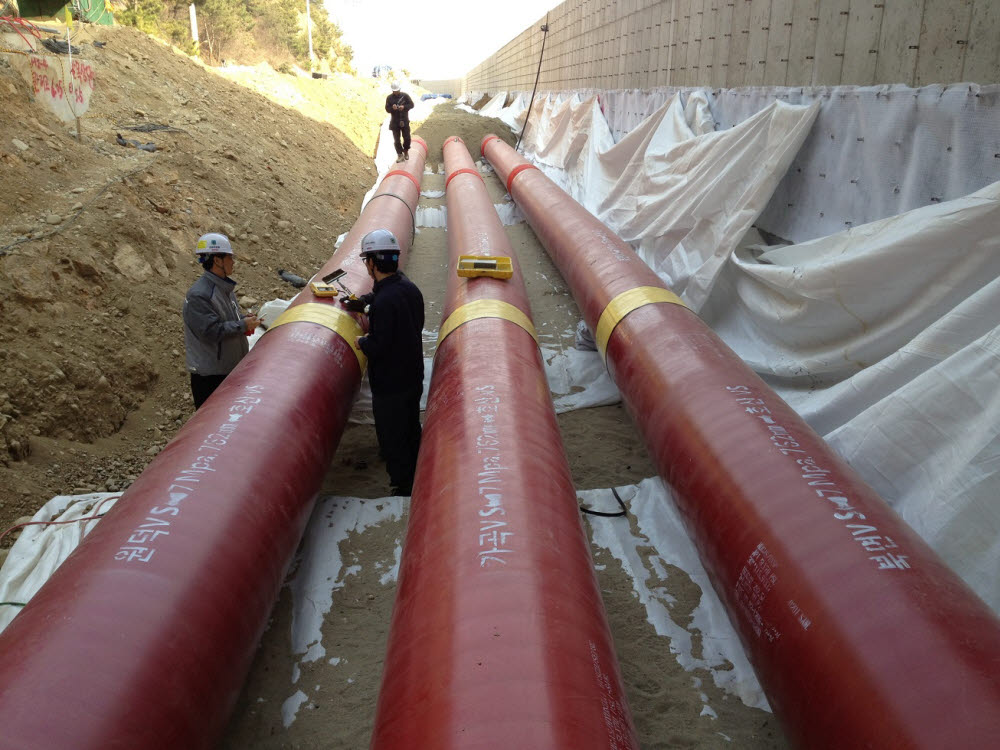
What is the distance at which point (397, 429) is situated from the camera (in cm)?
371

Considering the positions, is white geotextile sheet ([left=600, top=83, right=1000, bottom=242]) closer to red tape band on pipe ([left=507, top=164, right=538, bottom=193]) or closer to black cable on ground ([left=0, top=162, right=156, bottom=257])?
red tape band on pipe ([left=507, top=164, right=538, bottom=193])

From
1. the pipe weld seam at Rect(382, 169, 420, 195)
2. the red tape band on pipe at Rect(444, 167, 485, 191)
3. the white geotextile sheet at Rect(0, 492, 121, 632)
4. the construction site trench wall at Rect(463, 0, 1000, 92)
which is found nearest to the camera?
the white geotextile sheet at Rect(0, 492, 121, 632)

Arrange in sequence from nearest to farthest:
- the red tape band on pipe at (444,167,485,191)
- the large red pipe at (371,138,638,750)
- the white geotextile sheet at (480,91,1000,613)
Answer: the large red pipe at (371,138,638,750)
the white geotextile sheet at (480,91,1000,613)
the red tape band on pipe at (444,167,485,191)

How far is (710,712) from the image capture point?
7.77 ft

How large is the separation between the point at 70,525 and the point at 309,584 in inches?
44.8

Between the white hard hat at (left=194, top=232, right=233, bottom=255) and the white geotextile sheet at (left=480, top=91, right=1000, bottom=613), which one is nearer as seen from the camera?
the white geotextile sheet at (left=480, top=91, right=1000, bottom=613)

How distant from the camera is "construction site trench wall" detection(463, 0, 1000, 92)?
11.6 ft

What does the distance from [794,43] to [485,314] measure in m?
3.49

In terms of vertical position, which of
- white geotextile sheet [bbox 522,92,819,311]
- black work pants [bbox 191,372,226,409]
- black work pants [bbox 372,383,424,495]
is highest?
white geotextile sheet [bbox 522,92,819,311]

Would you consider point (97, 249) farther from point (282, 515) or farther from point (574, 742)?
point (574, 742)

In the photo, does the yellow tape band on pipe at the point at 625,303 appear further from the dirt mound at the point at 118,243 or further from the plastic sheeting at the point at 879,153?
the dirt mound at the point at 118,243

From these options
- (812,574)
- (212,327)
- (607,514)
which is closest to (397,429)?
(212,327)

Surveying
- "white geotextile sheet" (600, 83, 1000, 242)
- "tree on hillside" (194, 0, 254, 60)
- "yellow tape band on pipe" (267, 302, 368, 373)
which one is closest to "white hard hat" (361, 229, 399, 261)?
"yellow tape band on pipe" (267, 302, 368, 373)

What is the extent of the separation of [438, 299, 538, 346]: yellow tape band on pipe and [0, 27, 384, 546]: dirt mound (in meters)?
1.95
